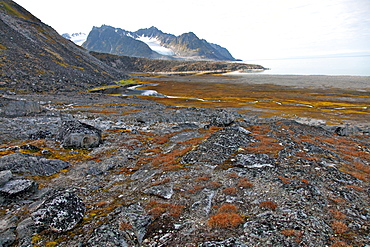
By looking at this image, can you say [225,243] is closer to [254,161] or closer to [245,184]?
[245,184]

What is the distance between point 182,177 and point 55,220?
9.37 meters

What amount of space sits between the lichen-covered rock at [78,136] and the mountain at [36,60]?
59515mm

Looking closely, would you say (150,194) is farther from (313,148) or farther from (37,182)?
(313,148)

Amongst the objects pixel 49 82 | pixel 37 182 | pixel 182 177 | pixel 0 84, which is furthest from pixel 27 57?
pixel 182 177

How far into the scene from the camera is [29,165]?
1880 centimetres

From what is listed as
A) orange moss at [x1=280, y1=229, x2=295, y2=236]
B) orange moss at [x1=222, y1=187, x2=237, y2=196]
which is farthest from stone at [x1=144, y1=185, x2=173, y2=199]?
orange moss at [x1=280, y1=229, x2=295, y2=236]

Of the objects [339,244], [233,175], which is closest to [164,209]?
[233,175]

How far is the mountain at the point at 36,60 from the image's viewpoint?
7738cm

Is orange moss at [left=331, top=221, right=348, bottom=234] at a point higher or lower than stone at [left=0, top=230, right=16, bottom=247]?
higher

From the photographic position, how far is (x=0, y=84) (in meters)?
66.2

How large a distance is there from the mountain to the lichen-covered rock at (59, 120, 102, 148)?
195ft

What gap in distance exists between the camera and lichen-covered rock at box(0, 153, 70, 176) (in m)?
18.0

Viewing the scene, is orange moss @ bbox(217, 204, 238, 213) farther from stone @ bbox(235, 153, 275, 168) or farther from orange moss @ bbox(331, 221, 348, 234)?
stone @ bbox(235, 153, 275, 168)

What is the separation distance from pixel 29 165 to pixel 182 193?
49.0 feet
